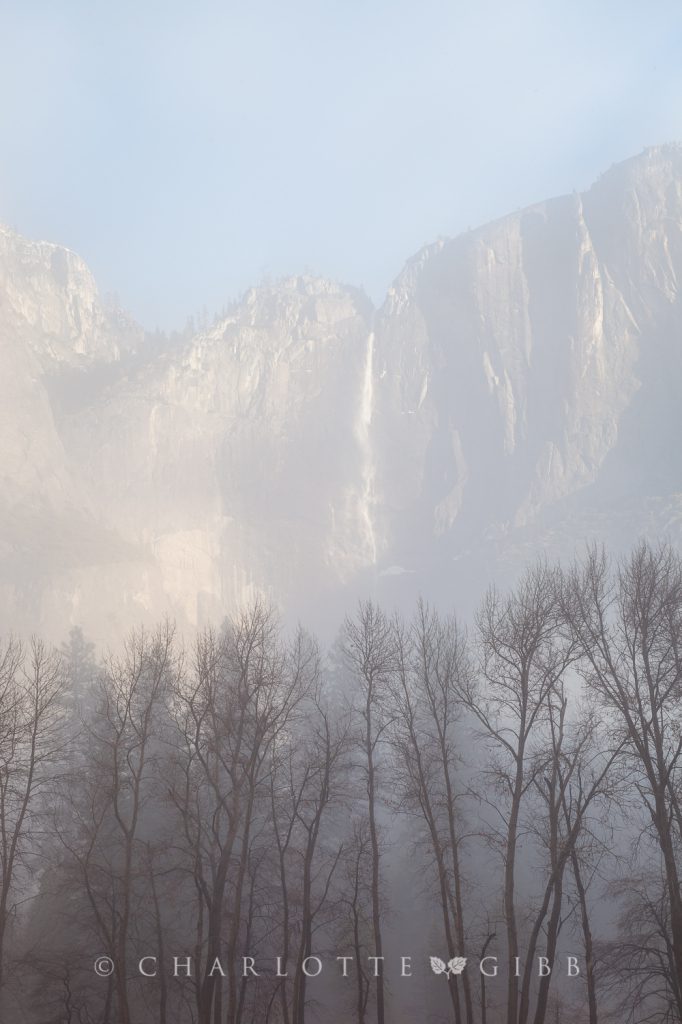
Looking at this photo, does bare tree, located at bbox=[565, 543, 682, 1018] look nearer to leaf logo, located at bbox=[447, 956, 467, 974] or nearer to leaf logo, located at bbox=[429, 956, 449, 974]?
leaf logo, located at bbox=[447, 956, 467, 974]

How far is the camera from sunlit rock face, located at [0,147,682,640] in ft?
211

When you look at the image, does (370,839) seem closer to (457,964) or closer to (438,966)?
(438,966)

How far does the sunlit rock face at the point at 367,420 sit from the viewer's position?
64.3m

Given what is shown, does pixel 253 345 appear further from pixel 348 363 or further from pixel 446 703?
pixel 446 703

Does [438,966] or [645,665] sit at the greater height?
[645,665]

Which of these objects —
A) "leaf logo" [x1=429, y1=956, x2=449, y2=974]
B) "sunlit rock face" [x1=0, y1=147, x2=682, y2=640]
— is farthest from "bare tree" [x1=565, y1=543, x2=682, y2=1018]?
"sunlit rock face" [x1=0, y1=147, x2=682, y2=640]

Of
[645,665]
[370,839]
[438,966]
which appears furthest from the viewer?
[370,839]

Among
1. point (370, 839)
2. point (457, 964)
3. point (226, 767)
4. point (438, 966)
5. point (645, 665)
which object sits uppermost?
point (645, 665)

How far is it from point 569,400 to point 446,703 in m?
75.1

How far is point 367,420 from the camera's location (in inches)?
3757

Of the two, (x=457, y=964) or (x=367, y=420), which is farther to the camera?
(x=367, y=420)

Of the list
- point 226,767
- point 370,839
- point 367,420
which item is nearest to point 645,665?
point 370,839

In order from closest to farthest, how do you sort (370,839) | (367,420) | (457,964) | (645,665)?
(457,964)
(645,665)
(370,839)
(367,420)

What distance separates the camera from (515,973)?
39.2 ft
